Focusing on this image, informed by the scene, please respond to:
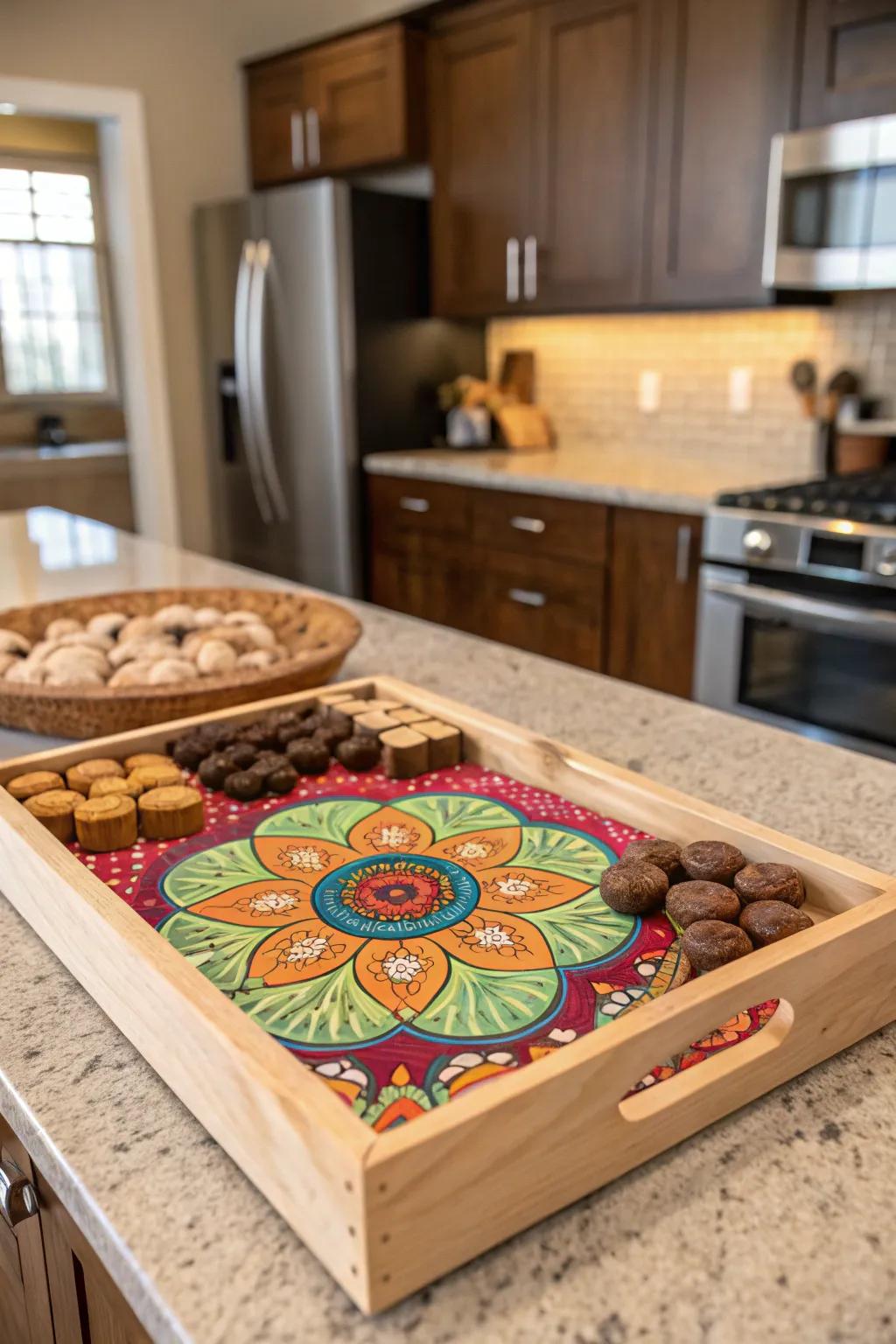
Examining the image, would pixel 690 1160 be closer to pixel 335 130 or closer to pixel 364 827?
pixel 364 827

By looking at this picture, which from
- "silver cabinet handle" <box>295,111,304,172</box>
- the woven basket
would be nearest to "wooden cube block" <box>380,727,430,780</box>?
the woven basket

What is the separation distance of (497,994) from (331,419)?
3499 millimetres

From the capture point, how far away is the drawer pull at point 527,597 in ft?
11.5

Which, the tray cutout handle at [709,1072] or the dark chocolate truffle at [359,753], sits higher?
the dark chocolate truffle at [359,753]

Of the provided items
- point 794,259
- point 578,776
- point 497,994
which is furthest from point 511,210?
point 497,994

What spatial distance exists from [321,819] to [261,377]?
11.5 feet

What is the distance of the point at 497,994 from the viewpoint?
0.70 m

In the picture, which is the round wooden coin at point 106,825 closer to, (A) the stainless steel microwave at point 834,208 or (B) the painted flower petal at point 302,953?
(B) the painted flower petal at point 302,953

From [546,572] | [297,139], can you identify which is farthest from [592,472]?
[297,139]

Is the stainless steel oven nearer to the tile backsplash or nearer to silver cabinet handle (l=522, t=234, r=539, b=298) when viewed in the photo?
the tile backsplash

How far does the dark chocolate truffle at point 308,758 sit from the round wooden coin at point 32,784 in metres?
0.21

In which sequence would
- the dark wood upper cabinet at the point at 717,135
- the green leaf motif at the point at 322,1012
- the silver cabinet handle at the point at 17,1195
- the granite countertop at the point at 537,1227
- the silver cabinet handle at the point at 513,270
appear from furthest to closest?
the silver cabinet handle at the point at 513,270
the dark wood upper cabinet at the point at 717,135
the silver cabinet handle at the point at 17,1195
the green leaf motif at the point at 322,1012
the granite countertop at the point at 537,1227

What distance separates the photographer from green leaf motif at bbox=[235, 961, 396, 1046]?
660 mm

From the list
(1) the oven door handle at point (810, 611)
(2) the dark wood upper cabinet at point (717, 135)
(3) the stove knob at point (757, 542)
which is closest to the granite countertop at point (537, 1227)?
(1) the oven door handle at point (810, 611)
